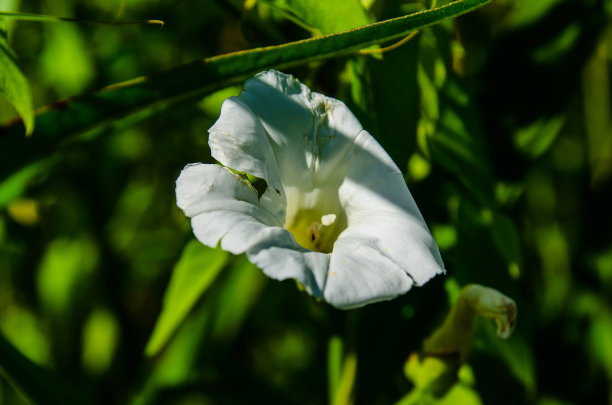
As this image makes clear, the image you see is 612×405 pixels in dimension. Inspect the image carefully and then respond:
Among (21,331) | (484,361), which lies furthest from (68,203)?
(484,361)

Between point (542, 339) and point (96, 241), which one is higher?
point (96, 241)

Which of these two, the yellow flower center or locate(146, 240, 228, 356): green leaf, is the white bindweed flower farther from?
locate(146, 240, 228, 356): green leaf

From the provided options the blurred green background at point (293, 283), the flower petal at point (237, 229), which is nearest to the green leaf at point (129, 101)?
the blurred green background at point (293, 283)

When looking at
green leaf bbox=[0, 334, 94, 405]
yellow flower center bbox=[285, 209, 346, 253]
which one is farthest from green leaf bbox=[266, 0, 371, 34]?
green leaf bbox=[0, 334, 94, 405]

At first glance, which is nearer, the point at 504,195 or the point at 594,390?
the point at 504,195

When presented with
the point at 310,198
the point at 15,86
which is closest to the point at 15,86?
the point at 15,86

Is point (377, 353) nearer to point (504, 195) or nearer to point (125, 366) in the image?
point (504, 195)

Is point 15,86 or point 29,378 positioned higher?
point 15,86

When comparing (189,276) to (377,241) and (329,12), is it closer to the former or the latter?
(377,241)
